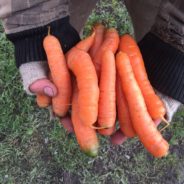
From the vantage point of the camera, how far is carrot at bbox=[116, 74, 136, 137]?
4.54 feet

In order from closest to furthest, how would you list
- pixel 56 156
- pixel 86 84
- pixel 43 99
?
pixel 86 84 < pixel 43 99 < pixel 56 156

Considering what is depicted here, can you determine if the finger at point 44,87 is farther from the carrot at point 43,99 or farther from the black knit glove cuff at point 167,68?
the black knit glove cuff at point 167,68

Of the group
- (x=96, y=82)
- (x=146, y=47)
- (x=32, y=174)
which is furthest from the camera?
(x=32, y=174)

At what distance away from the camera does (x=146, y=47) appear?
1457mm

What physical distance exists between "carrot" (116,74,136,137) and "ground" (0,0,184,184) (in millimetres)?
713

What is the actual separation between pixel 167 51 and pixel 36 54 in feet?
1.56

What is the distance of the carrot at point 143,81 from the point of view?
136 cm

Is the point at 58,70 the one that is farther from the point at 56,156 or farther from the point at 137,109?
the point at 56,156

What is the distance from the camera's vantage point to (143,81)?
139cm

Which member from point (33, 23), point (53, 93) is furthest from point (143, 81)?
point (33, 23)

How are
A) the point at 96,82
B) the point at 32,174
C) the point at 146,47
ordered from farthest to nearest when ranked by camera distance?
1. the point at 32,174
2. the point at 146,47
3. the point at 96,82

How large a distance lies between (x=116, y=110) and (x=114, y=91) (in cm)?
9

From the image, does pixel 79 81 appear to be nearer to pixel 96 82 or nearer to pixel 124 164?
pixel 96 82

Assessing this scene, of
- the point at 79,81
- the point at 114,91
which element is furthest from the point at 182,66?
the point at 79,81
